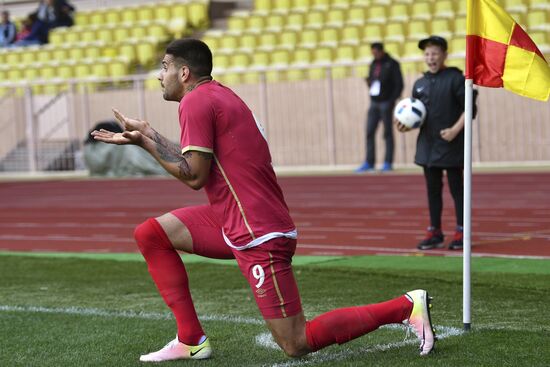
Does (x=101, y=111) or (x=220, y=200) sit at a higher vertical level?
(x=220, y=200)

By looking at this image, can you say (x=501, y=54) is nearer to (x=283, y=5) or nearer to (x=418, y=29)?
(x=418, y=29)

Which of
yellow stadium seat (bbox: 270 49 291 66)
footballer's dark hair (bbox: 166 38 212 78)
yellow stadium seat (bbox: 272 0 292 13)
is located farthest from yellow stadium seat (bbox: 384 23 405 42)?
footballer's dark hair (bbox: 166 38 212 78)

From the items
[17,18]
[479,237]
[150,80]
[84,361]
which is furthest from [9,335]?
[17,18]

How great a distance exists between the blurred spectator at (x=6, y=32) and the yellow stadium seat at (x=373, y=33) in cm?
1235

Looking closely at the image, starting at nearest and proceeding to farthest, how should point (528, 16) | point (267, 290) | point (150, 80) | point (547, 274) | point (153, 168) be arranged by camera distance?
point (267, 290), point (547, 274), point (528, 16), point (153, 168), point (150, 80)

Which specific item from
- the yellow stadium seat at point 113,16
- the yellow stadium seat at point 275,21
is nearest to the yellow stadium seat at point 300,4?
the yellow stadium seat at point 275,21

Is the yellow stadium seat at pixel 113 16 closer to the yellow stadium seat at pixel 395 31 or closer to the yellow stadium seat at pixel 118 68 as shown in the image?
the yellow stadium seat at pixel 118 68

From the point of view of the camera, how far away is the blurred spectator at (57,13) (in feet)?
109

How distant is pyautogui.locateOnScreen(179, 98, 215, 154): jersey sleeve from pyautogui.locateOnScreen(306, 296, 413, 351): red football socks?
43.2 inches

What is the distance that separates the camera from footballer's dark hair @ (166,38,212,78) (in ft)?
20.9

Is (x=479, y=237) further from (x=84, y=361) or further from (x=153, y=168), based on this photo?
(x=153, y=168)

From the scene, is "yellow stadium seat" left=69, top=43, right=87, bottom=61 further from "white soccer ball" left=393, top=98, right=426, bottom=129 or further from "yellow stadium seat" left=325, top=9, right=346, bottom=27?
"white soccer ball" left=393, top=98, right=426, bottom=129

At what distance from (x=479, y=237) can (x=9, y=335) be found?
639cm

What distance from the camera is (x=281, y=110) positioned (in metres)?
25.5
